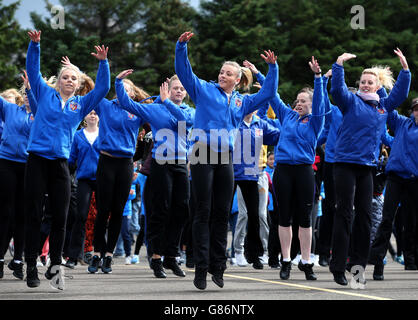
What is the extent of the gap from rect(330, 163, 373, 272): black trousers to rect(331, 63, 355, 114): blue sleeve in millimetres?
605

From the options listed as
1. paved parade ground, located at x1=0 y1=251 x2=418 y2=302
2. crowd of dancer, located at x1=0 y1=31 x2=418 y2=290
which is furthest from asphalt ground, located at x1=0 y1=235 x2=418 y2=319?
crowd of dancer, located at x1=0 y1=31 x2=418 y2=290

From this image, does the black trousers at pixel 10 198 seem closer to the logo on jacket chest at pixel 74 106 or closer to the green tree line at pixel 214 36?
the logo on jacket chest at pixel 74 106

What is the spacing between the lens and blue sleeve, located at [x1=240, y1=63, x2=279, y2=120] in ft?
22.7

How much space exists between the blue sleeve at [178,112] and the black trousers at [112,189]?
0.89 meters

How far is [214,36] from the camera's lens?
136 ft

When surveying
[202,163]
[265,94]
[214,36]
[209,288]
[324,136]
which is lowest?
[209,288]

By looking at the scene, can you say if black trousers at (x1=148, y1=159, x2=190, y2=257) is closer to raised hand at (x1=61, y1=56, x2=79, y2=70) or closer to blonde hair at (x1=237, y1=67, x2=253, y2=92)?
blonde hair at (x1=237, y1=67, x2=253, y2=92)

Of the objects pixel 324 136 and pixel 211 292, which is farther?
pixel 324 136

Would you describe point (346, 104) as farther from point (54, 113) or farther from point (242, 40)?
point (242, 40)

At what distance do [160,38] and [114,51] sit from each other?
259cm

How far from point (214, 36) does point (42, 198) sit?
1401 inches

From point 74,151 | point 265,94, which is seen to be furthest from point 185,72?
point 74,151

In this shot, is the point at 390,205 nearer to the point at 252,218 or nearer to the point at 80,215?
the point at 252,218

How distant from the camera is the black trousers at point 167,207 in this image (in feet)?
27.0
